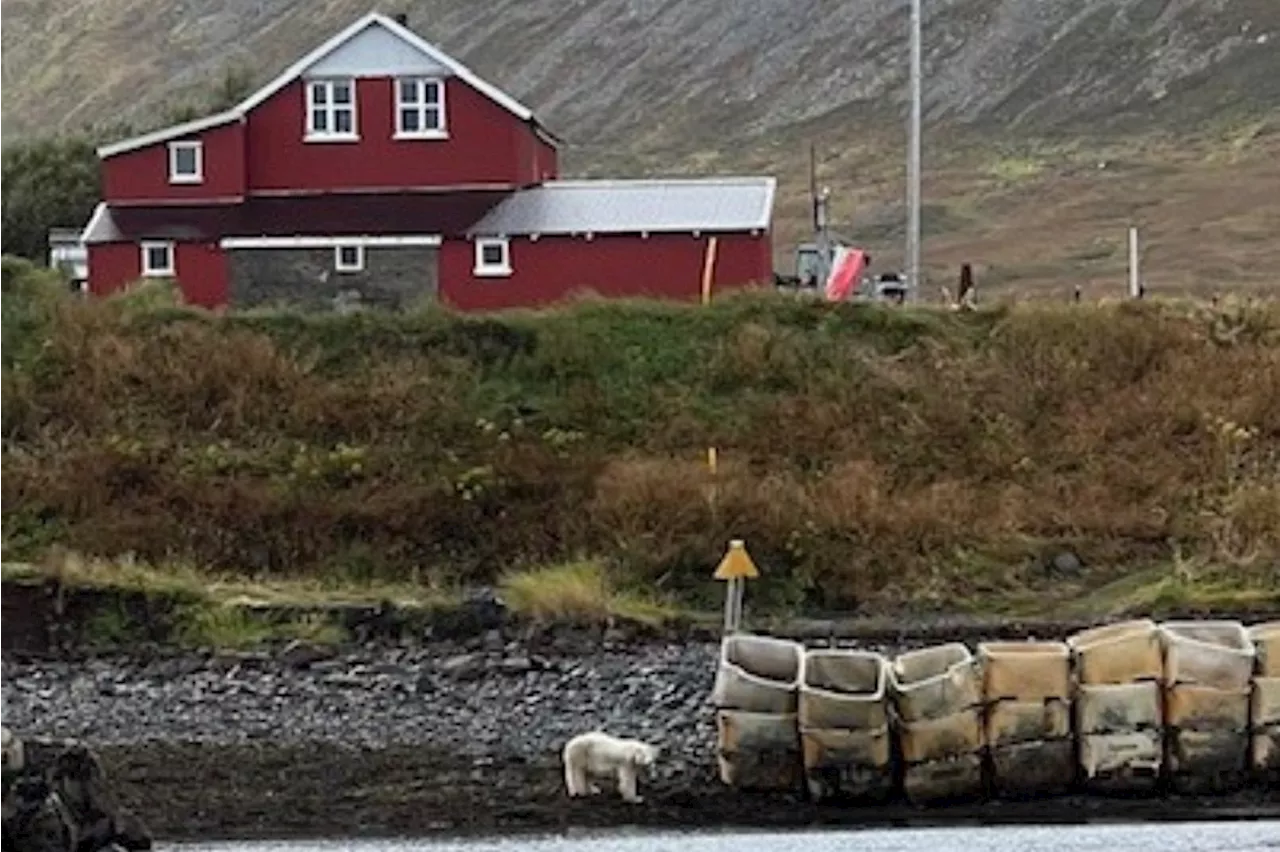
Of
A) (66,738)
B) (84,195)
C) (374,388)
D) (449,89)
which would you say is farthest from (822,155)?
(66,738)

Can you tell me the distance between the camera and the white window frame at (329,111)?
58188mm

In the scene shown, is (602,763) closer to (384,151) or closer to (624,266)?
(624,266)

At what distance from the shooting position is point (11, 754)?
80.2 feet

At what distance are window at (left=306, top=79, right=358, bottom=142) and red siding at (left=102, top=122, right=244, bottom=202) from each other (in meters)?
1.45

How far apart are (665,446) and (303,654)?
10.9 m

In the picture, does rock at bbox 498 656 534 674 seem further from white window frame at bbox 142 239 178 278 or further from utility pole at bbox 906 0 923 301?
white window frame at bbox 142 239 178 278

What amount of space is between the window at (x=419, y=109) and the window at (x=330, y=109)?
0.93 metres

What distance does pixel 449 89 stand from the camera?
58562 mm

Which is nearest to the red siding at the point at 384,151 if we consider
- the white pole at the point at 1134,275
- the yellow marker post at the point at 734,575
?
the white pole at the point at 1134,275

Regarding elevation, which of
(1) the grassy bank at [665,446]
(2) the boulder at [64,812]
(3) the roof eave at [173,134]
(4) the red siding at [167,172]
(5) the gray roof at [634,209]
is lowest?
(2) the boulder at [64,812]

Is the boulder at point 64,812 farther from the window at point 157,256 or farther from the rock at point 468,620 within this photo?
the window at point 157,256

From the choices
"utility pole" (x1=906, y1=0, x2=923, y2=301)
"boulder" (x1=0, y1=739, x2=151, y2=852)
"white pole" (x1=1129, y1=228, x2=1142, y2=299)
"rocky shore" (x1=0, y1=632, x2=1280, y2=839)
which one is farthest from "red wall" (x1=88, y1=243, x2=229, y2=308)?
"boulder" (x1=0, y1=739, x2=151, y2=852)

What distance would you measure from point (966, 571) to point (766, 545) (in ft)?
8.97

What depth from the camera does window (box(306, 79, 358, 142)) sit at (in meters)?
58.2
